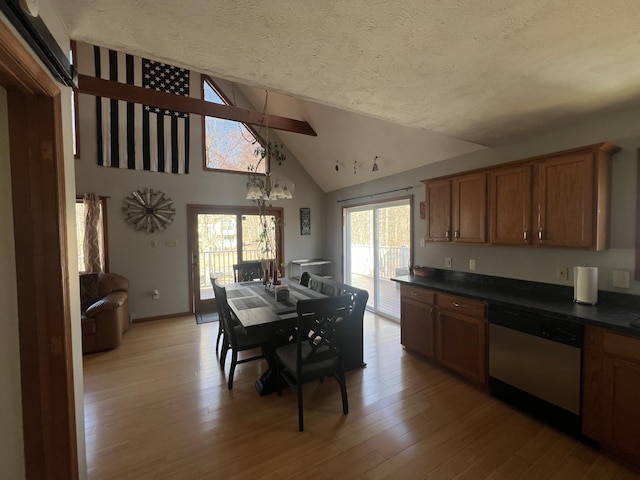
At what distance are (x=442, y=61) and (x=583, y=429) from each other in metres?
2.58

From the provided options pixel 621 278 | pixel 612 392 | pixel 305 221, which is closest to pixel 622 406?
pixel 612 392

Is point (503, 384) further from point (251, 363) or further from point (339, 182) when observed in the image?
point (339, 182)

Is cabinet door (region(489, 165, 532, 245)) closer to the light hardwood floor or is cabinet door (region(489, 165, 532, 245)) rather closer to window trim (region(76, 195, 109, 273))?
the light hardwood floor

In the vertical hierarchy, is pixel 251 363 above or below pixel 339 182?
below

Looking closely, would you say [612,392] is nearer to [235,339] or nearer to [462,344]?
[462,344]

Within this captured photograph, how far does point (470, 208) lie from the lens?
290cm

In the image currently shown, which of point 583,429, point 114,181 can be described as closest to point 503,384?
point 583,429

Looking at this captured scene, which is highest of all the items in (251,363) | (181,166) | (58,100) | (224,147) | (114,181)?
(224,147)

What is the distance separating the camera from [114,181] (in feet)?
14.3

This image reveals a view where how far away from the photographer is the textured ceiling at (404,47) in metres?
1.13

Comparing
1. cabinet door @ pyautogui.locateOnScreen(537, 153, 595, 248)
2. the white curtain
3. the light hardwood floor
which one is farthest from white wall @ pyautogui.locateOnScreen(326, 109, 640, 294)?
the white curtain

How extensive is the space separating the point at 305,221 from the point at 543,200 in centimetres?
434

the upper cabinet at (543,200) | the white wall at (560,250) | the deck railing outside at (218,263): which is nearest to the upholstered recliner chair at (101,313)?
the deck railing outside at (218,263)

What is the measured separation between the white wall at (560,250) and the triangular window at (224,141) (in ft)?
10.8
